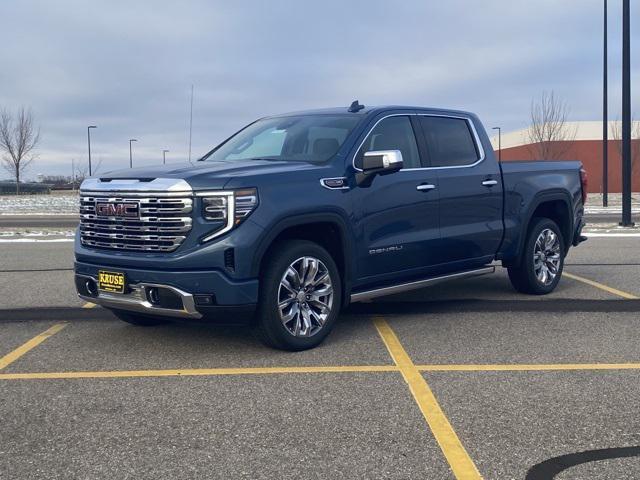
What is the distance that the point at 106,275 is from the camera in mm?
5664

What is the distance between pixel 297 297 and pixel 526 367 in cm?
176

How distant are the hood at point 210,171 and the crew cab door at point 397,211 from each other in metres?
0.63

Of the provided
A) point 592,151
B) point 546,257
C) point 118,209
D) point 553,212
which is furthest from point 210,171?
point 592,151

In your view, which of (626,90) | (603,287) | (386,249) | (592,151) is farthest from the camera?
(592,151)

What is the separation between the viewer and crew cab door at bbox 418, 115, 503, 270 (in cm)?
705

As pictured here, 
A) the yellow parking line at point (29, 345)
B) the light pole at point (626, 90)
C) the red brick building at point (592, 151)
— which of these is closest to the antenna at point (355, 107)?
the yellow parking line at point (29, 345)

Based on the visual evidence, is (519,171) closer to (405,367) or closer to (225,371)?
(405,367)

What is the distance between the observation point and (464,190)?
23.7 ft

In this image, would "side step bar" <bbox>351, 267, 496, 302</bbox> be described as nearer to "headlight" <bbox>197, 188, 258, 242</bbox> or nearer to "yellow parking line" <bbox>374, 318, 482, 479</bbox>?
"yellow parking line" <bbox>374, 318, 482, 479</bbox>

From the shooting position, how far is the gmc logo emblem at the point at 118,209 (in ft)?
18.1

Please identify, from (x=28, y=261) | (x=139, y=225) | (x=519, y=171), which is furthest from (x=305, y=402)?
(x=28, y=261)

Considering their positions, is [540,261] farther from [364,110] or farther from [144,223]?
[144,223]

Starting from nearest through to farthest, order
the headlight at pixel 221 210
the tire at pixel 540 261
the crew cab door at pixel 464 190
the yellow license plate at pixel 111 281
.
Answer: the headlight at pixel 221 210 → the yellow license plate at pixel 111 281 → the crew cab door at pixel 464 190 → the tire at pixel 540 261

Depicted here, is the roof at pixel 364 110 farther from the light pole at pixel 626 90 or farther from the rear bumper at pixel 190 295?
the light pole at pixel 626 90
